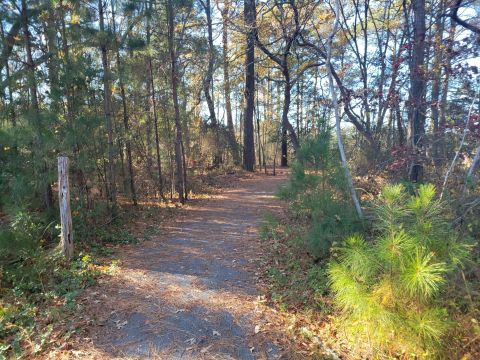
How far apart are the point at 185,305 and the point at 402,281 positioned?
249 cm

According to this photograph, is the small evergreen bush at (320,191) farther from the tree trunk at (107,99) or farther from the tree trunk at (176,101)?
the tree trunk at (176,101)

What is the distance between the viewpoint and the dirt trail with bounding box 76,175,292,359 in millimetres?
2932

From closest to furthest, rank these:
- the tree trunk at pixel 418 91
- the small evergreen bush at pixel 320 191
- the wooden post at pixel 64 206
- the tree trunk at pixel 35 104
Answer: the small evergreen bush at pixel 320 191 → the wooden post at pixel 64 206 → the tree trunk at pixel 418 91 → the tree trunk at pixel 35 104

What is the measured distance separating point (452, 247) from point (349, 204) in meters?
2.10

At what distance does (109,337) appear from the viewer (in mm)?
3109

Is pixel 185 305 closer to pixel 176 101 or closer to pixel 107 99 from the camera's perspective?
pixel 107 99

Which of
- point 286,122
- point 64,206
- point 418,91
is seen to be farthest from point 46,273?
point 286,122

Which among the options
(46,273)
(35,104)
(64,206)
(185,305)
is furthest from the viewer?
(35,104)

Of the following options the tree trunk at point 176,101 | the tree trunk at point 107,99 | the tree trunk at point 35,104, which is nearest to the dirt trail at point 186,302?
the tree trunk at point 107,99

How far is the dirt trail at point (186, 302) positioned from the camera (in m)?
2.93

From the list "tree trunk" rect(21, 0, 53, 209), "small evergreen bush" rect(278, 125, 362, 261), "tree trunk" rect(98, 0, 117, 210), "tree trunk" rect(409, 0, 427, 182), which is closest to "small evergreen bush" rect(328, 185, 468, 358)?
"small evergreen bush" rect(278, 125, 362, 261)

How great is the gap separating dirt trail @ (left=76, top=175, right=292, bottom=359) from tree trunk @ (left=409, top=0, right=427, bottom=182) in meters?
3.29

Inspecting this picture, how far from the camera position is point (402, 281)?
2199 millimetres

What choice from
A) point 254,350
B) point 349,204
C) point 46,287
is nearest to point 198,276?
point 254,350
